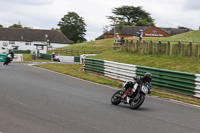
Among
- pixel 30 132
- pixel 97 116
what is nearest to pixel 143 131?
pixel 97 116

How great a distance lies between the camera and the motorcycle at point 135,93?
8.69m

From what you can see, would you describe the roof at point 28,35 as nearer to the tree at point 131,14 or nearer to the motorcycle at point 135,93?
the tree at point 131,14

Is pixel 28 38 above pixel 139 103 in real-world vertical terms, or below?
above

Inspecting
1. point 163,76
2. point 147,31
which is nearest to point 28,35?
point 147,31

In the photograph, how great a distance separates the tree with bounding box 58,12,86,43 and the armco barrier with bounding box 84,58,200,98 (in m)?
90.0

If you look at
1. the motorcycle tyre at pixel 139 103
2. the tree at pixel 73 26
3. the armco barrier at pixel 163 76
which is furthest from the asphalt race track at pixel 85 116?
the tree at pixel 73 26

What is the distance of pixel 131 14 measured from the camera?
10700 centimetres

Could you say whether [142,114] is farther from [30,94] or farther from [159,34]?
[159,34]

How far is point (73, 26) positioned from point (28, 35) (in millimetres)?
21248

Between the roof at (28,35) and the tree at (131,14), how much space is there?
71.9 feet

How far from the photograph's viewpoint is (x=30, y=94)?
35.7 ft

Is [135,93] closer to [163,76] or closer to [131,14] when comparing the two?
[163,76]

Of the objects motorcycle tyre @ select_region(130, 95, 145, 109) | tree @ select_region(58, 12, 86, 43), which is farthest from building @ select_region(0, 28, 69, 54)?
motorcycle tyre @ select_region(130, 95, 145, 109)

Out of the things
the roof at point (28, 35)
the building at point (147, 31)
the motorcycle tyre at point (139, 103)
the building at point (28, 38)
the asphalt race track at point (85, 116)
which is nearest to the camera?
the asphalt race track at point (85, 116)
